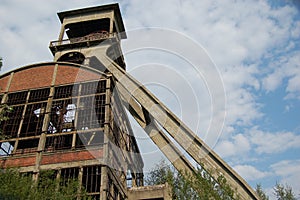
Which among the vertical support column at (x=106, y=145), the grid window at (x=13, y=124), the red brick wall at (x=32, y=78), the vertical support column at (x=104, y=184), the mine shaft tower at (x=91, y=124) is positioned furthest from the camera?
the red brick wall at (x=32, y=78)

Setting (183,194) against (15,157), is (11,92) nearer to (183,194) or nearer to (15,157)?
(15,157)

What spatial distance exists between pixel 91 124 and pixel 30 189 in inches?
201

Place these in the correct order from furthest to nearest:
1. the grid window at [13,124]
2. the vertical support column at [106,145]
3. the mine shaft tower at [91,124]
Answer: the grid window at [13,124] < the mine shaft tower at [91,124] < the vertical support column at [106,145]

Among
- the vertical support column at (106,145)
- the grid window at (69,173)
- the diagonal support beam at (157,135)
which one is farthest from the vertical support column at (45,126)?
the diagonal support beam at (157,135)

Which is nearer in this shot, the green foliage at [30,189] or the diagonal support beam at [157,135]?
the green foliage at [30,189]

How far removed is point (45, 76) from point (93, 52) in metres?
3.27

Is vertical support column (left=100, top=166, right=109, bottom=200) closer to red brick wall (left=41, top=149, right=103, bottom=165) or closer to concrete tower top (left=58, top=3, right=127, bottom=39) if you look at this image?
red brick wall (left=41, top=149, right=103, bottom=165)

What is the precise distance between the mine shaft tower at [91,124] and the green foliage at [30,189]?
3.77 feet

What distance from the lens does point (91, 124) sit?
14.5 metres

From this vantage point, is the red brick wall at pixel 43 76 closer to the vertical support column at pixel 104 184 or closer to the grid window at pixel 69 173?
the grid window at pixel 69 173

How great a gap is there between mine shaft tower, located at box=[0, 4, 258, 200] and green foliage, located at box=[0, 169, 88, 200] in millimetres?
1150

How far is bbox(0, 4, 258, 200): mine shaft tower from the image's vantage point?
1304 centimetres

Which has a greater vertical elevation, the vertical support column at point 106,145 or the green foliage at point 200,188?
the vertical support column at point 106,145

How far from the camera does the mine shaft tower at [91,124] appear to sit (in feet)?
42.8
